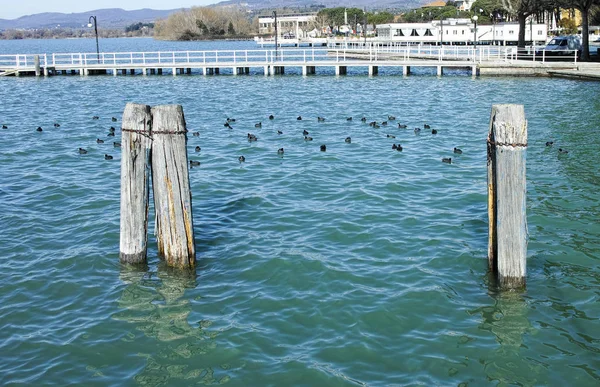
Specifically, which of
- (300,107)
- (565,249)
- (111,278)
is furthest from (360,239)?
(300,107)

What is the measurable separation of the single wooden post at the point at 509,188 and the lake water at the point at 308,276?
1.54ft

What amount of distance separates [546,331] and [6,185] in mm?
12553

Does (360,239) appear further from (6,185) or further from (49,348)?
(6,185)

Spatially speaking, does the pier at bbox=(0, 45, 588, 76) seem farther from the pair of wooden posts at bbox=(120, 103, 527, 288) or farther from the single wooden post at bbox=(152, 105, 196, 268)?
the single wooden post at bbox=(152, 105, 196, 268)

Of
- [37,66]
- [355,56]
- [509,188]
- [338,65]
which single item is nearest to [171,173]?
[509,188]

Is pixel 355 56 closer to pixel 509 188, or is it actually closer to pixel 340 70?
pixel 340 70

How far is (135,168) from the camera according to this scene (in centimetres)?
999

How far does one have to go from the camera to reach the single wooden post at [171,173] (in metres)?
9.76

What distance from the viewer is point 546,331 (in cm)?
889

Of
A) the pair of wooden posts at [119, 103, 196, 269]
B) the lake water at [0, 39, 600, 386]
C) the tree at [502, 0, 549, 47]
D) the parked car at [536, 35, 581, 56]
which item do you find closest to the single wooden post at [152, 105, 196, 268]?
the pair of wooden posts at [119, 103, 196, 269]

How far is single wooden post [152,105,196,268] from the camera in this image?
9.76m

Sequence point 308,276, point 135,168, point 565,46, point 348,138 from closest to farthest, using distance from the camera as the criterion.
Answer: point 135,168 → point 308,276 → point 348,138 → point 565,46

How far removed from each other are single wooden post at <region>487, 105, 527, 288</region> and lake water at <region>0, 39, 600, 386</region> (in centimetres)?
47

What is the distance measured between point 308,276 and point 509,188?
10.8 feet
